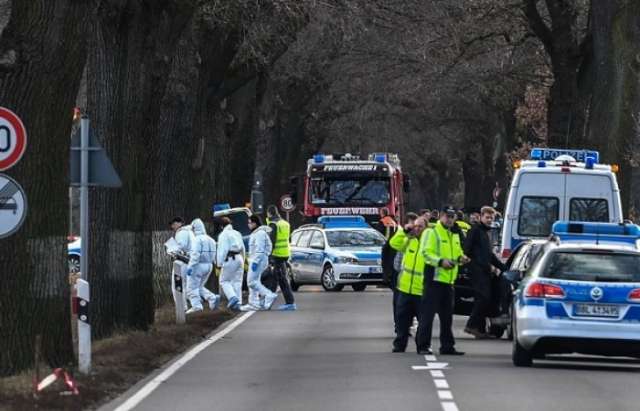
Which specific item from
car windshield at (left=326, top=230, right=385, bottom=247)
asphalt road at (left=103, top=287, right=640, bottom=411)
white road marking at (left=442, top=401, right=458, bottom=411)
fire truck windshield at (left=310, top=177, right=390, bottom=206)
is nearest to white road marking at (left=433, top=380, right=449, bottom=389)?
asphalt road at (left=103, top=287, right=640, bottom=411)

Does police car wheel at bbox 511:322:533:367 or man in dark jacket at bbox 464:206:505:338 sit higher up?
man in dark jacket at bbox 464:206:505:338

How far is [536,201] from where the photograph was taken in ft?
88.2

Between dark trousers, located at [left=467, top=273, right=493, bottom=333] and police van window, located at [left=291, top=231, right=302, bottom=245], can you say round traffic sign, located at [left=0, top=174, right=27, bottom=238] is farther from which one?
police van window, located at [left=291, top=231, right=302, bottom=245]

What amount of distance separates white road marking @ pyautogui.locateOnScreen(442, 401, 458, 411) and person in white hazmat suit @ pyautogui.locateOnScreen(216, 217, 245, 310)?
15.6m

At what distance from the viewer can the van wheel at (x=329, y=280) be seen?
4039 centimetres

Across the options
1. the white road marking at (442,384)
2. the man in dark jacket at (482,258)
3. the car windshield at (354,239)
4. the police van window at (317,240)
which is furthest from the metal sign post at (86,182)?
the police van window at (317,240)

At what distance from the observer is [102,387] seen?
1633 centimetres

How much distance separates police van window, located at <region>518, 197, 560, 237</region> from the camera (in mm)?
26828

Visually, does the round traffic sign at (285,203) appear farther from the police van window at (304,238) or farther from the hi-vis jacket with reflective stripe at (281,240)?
the hi-vis jacket with reflective stripe at (281,240)

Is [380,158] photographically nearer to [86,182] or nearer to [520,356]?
[520,356]

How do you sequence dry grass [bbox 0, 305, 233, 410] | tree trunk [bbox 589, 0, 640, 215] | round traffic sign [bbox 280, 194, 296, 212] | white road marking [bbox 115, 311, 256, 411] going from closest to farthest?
dry grass [bbox 0, 305, 233, 410]
white road marking [bbox 115, 311, 256, 411]
tree trunk [bbox 589, 0, 640, 215]
round traffic sign [bbox 280, 194, 296, 212]

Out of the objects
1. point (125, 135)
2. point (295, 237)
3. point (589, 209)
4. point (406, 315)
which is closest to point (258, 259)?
point (589, 209)

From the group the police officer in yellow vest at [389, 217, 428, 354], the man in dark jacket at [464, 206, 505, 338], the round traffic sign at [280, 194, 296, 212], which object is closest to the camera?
the police officer in yellow vest at [389, 217, 428, 354]

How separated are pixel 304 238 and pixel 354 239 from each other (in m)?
1.56
